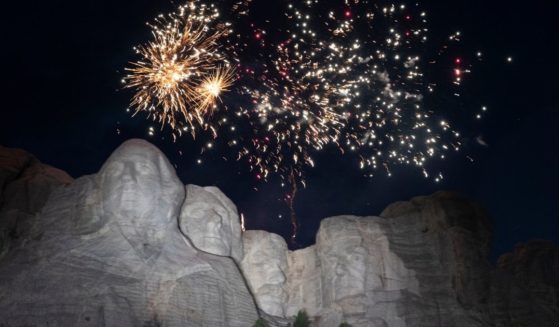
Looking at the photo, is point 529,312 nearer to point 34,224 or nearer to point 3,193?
point 34,224

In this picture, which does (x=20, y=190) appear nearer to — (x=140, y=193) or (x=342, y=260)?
(x=140, y=193)

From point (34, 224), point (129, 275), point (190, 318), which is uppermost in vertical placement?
point (34, 224)

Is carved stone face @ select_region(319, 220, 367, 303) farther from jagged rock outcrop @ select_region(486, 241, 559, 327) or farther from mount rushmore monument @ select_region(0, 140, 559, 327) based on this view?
jagged rock outcrop @ select_region(486, 241, 559, 327)

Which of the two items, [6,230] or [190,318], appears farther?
[6,230]

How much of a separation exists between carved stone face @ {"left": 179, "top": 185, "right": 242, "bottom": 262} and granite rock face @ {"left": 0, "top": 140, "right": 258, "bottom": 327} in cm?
300

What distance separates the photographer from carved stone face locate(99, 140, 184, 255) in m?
16.5

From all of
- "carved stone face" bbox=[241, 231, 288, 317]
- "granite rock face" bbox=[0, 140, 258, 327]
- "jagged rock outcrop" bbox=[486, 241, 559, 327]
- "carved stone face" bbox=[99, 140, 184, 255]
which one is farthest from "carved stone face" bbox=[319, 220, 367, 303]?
"carved stone face" bbox=[99, 140, 184, 255]

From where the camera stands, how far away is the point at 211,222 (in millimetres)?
21156

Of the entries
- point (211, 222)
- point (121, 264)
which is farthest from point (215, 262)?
point (211, 222)

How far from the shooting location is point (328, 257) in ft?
83.6

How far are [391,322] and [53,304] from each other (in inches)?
610

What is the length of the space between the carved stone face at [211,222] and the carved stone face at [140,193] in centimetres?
296

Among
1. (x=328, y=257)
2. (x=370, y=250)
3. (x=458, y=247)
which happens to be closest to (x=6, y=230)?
(x=328, y=257)

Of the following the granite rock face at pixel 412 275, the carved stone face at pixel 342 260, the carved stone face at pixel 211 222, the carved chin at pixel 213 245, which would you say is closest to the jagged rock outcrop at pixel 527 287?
the granite rock face at pixel 412 275
